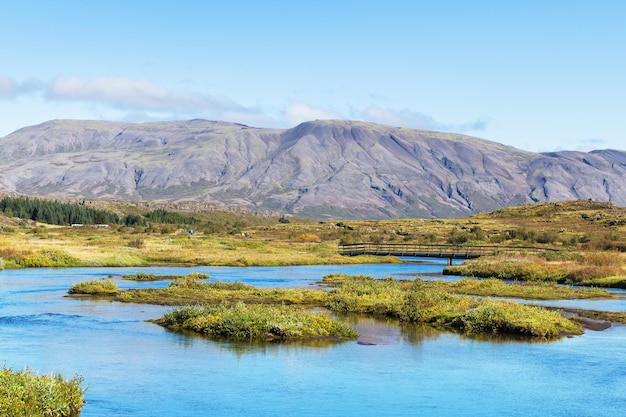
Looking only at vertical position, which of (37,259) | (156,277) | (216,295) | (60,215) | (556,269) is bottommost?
(156,277)

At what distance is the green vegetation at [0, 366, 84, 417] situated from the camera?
66.6ft

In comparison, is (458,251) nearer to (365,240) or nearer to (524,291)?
(365,240)

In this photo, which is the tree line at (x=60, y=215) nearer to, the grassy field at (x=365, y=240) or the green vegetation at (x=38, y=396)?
the grassy field at (x=365, y=240)

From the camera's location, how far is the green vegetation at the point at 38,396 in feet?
66.6

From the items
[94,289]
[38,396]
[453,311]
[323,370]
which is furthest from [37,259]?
[38,396]

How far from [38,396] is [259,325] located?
49.3 ft

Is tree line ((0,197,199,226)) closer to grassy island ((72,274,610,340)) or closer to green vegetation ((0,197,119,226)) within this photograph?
green vegetation ((0,197,119,226))

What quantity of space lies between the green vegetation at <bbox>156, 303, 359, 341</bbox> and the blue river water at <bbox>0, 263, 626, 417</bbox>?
1.35 meters

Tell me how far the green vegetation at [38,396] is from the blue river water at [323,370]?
104cm

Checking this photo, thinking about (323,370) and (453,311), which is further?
(453,311)

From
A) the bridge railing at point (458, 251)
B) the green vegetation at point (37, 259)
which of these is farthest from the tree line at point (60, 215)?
the green vegetation at point (37, 259)

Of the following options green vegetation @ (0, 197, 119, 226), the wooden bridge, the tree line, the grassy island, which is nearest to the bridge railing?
the wooden bridge

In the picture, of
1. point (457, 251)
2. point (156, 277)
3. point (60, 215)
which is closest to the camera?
point (156, 277)

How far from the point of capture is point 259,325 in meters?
35.4
